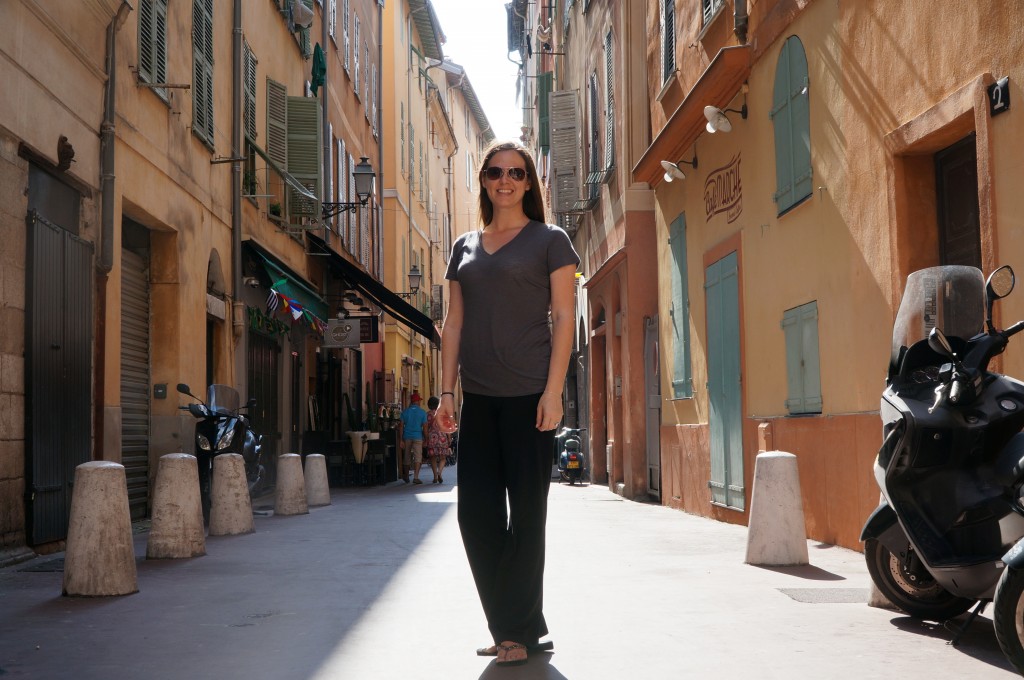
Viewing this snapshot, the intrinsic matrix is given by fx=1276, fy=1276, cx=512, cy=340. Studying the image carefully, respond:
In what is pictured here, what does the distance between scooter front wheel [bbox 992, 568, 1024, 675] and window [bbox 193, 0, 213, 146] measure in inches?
473

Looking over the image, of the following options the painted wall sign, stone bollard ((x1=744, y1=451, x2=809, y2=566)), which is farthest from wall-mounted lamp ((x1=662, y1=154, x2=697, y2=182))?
stone bollard ((x1=744, y1=451, x2=809, y2=566))

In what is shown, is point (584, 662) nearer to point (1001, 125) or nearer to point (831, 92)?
point (1001, 125)

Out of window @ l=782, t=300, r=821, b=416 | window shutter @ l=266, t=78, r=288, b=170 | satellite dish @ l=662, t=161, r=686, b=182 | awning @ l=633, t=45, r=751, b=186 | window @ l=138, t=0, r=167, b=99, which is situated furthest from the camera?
window shutter @ l=266, t=78, r=288, b=170

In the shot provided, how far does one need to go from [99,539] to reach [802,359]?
5728 millimetres

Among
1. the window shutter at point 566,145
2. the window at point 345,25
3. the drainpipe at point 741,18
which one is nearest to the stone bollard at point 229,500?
the drainpipe at point 741,18

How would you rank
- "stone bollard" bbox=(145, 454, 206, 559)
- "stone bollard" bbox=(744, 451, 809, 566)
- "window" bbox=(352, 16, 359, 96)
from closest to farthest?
"stone bollard" bbox=(744, 451, 809, 566) → "stone bollard" bbox=(145, 454, 206, 559) → "window" bbox=(352, 16, 359, 96)

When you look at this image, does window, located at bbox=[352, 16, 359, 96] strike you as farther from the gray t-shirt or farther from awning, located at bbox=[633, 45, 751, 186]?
the gray t-shirt

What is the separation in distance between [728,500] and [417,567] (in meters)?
4.95

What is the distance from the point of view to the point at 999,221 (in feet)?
21.3

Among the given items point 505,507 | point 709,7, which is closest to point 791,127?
point 709,7

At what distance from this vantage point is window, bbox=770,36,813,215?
1012 centimetres

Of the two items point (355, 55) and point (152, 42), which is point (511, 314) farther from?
point (355, 55)

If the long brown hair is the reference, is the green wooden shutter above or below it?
above

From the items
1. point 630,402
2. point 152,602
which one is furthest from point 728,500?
point 152,602
